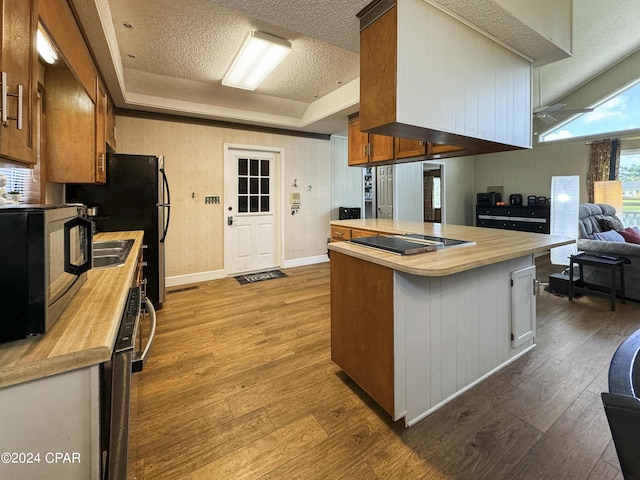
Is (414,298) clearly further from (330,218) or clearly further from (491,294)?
(330,218)

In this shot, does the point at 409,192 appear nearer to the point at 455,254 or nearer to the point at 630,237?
the point at 630,237

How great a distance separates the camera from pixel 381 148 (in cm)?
342

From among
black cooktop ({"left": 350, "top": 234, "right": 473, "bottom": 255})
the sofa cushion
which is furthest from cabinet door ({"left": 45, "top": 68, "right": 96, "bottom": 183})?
the sofa cushion

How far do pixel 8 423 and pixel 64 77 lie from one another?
228 cm

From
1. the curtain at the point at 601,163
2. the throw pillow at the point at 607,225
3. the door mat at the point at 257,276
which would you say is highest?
the curtain at the point at 601,163

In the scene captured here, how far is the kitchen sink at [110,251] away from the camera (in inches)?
81.2

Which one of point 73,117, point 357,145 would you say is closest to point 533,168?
point 357,145

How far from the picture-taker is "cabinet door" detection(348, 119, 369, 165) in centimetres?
369

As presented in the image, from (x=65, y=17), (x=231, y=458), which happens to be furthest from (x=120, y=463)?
(x=65, y=17)

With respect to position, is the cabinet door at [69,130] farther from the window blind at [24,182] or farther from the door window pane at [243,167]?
the door window pane at [243,167]

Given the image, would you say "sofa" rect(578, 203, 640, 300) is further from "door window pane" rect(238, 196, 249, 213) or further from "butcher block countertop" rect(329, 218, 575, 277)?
"door window pane" rect(238, 196, 249, 213)

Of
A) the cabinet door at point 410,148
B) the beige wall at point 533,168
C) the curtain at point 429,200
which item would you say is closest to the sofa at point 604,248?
the beige wall at point 533,168

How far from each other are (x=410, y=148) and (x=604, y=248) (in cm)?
268

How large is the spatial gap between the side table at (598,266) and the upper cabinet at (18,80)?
4.70 meters
